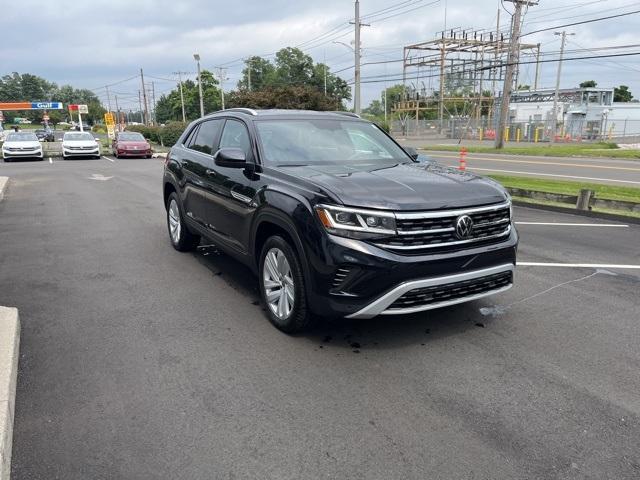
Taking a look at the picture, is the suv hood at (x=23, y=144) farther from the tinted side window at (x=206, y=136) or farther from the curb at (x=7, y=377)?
the curb at (x=7, y=377)

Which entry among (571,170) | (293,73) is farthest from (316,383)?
(293,73)

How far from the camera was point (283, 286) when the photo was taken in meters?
4.41

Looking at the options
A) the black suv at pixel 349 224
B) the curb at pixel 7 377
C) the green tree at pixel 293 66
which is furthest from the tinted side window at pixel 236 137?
the green tree at pixel 293 66

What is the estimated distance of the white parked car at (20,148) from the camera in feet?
88.6

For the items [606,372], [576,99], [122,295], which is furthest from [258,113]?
[576,99]

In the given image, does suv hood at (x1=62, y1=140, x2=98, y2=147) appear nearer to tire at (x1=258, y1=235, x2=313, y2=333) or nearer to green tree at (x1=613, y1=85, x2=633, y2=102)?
tire at (x1=258, y1=235, x2=313, y2=333)

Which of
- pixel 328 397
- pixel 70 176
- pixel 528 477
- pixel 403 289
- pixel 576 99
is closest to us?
pixel 528 477

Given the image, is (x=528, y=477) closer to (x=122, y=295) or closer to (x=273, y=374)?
(x=273, y=374)

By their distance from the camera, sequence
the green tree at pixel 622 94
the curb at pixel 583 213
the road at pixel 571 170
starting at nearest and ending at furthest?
1. the curb at pixel 583 213
2. the road at pixel 571 170
3. the green tree at pixel 622 94

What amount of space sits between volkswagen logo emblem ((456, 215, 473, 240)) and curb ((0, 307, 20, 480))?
3115 mm

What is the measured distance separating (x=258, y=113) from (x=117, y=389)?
3.05m

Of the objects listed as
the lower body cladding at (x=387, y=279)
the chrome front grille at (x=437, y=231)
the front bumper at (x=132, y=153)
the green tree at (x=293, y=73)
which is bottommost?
the front bumper at (x=132, y=153)

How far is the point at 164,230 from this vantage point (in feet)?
29.1

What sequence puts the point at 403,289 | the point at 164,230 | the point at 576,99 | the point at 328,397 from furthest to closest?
the point at 576,99
the point at 164,230
the point at 403,289
the point at 328,397
